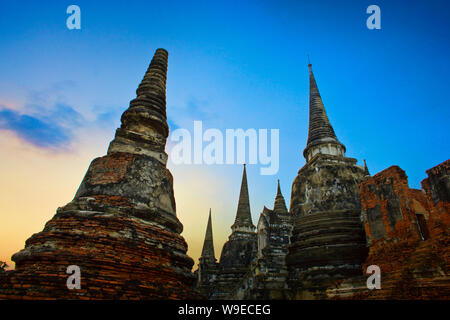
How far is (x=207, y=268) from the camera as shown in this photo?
21016 mm

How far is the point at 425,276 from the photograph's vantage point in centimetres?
608

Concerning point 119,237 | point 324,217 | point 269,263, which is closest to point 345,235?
point 324,217

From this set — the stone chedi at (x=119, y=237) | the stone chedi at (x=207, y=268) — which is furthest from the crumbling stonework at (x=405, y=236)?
the stone chedi at (x=207, y=268)

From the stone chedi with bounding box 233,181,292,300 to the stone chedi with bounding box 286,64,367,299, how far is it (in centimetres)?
35

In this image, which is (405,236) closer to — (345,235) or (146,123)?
(345,235)

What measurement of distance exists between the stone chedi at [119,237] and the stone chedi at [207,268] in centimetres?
1236

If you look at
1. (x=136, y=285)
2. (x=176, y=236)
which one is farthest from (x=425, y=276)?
(x=136, y=285)

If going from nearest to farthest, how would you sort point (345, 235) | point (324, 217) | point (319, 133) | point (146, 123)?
point (146, 123), point (345, 235), point (324, 217), point (319, 133)

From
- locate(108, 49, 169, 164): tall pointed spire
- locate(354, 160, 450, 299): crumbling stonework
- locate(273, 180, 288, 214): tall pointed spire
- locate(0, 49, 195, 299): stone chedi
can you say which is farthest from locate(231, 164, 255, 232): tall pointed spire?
locate(0, 49, 195, 299): stone chedi

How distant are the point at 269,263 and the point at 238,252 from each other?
9633mm

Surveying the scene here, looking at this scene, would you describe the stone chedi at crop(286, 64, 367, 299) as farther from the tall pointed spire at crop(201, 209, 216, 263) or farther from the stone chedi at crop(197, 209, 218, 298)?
the tall pointed spire at crop(201, 209, 216, 263)

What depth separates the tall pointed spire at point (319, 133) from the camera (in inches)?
619

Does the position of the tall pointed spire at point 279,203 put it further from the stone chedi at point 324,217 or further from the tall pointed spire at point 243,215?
the tall pointed spire at point 243,215

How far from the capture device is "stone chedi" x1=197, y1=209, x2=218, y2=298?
19.2 m
